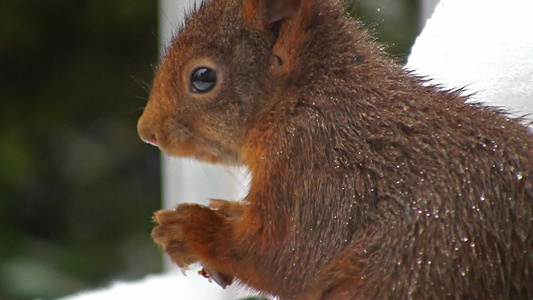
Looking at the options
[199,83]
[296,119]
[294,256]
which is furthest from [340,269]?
[199,83]

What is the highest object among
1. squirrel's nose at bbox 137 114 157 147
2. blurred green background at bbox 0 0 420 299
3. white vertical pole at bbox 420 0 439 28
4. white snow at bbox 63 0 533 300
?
blurred green background at bbox 0 0 420 299

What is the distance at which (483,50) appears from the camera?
1032 mm

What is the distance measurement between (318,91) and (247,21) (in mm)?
119

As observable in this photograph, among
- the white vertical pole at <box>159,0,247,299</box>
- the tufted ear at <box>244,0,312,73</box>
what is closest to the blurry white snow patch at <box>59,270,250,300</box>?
Answer: the white vertical pole at <box>159,0,247,299</box>

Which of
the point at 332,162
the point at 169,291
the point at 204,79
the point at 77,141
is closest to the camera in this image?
the point at 332,162

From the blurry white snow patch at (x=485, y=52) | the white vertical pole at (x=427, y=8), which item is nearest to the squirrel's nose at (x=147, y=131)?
the blurry white snow patch at (x=485, y=52)

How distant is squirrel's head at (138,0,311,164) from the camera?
36.7 inches

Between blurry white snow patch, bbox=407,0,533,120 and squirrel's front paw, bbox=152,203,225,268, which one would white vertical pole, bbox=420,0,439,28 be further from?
squirrel's front paw, bbox=152,203,225,268

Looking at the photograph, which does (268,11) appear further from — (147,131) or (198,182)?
(198,182)

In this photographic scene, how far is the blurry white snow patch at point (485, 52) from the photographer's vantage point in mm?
1004

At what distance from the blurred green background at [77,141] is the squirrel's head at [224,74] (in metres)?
1.36

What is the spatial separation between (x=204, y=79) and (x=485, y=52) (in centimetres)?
34

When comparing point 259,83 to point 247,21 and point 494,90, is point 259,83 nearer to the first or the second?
point 247,21

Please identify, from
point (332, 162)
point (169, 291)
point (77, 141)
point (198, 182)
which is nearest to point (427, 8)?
point (198, 182)
